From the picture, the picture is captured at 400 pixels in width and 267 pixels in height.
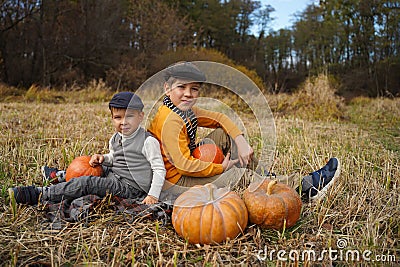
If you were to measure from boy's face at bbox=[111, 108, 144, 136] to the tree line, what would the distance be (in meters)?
10.8

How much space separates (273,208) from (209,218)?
451 millimetres

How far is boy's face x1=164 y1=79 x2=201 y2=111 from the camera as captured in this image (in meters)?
2.88

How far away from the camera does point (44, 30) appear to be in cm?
1638

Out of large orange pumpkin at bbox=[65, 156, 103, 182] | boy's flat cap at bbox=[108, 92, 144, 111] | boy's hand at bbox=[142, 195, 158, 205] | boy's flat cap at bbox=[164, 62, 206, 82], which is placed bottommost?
boy's hand at bbox=[142, 195, 158, 205]

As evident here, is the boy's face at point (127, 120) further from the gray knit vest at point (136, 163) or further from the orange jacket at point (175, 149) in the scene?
the orange jacket at point (175, 149)

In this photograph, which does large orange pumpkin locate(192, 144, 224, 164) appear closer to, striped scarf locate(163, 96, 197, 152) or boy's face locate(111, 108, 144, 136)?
striped scarf locate(163, 96, 197, 152)

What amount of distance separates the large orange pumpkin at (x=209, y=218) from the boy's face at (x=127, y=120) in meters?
0.83

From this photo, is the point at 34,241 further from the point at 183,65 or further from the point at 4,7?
the point at 4,7

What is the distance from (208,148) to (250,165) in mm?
466

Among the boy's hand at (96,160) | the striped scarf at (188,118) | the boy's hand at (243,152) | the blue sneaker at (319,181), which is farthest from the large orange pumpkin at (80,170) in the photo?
the blue sneaker at (319,181)

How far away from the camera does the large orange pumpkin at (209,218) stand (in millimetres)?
2121

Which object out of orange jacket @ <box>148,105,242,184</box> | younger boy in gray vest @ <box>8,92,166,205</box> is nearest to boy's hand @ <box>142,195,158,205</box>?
younger boy in gray vest @ <box>8,92,166,205</box>

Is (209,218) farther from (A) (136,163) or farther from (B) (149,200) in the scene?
(A) (136,163)

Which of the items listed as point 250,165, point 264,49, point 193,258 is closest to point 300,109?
point 250,165
